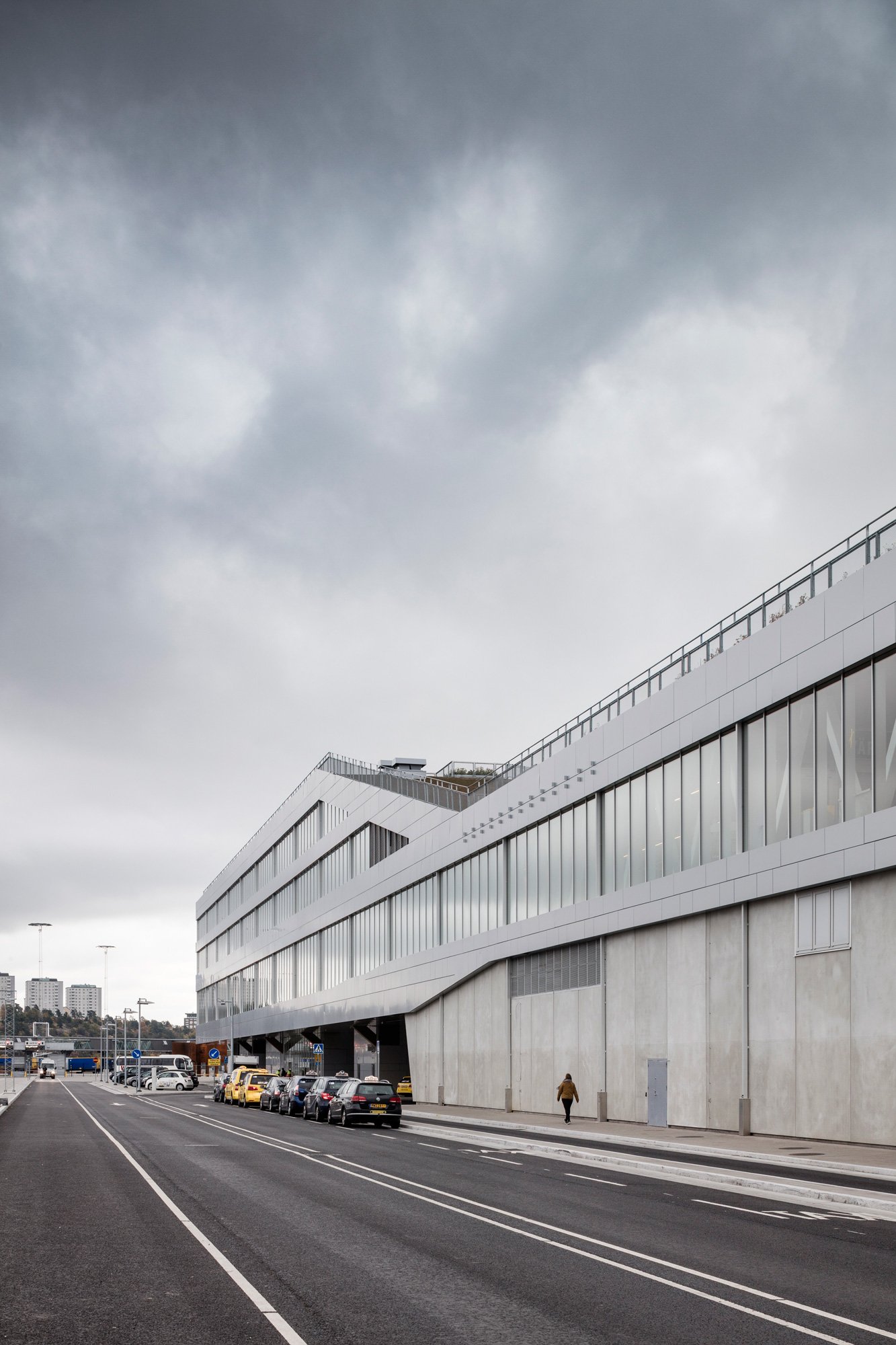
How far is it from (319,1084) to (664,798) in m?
17.0

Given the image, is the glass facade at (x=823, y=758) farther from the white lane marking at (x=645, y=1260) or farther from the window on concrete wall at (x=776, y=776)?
the white lane marking at (x=645, y=1260)

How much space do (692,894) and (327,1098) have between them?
1600 centimetres

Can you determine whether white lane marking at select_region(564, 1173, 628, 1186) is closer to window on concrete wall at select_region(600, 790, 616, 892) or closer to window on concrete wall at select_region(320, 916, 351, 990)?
window on concrete wall at select_region(600, 790, 616, 892)

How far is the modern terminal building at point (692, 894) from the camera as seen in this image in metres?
26.9

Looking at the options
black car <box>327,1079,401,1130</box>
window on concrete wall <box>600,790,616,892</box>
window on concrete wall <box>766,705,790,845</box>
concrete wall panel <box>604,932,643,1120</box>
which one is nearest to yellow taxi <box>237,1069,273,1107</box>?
black car <box>327,1079,401,1130</box>

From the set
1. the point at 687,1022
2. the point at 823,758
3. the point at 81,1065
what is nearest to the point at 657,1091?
the point at 687,1022

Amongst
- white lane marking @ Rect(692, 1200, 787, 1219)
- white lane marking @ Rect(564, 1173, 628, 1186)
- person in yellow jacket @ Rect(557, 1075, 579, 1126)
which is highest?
white lane marking @ Rect(692, 1200, 787, 1219)

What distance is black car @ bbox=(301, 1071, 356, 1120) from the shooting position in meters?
42.9

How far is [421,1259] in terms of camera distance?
12.0m

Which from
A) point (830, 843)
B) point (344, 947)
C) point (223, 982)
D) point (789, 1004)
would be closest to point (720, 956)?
point (789, 1004)

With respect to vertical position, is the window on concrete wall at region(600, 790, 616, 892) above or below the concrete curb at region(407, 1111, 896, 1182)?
above

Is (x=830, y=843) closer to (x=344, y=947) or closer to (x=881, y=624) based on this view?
(x=881, y=624)

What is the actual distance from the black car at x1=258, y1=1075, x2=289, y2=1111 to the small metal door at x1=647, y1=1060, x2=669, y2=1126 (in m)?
19.1

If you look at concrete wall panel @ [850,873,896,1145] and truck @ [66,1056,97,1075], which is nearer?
concrete wall panel @ [850,873,896,1145]
